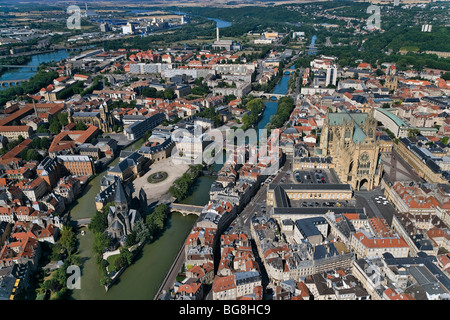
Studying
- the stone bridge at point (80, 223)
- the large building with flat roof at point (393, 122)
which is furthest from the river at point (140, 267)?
the large building with flat roof at point (393, 122)

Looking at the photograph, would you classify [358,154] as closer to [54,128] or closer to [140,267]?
[140,267]

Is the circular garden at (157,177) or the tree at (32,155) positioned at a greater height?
the tree at (32,155)

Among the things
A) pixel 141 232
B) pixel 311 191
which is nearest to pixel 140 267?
pixel 141 232

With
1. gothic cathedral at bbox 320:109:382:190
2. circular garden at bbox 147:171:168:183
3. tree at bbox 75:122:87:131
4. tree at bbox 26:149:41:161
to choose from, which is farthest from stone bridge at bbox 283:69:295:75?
tree at bbox 26:149:41:161

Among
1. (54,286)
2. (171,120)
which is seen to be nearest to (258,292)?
(54,286)

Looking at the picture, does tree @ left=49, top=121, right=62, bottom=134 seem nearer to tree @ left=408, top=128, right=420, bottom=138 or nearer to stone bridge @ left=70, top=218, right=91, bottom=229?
stone bridge @ left=70, top=218, right=91, bottom=229

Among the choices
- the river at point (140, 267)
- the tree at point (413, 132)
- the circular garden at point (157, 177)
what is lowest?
the river at point (140, 267)

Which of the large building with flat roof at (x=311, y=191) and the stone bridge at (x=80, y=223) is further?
the large building with flat roof at (x=311, y=191)

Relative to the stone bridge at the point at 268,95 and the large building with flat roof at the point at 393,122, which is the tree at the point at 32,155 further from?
the large building with flat roof at the point at 393,122

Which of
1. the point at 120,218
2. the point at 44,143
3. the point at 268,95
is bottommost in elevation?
the point at 44,143

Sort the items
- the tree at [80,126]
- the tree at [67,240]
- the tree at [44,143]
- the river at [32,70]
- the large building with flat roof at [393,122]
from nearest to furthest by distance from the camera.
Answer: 1. the tree at [67,240]
2. the tree at [44,143]
3. the large building with flat roof at [393,122]
4. the tree at [80,126]
5. the river at [32,70]
